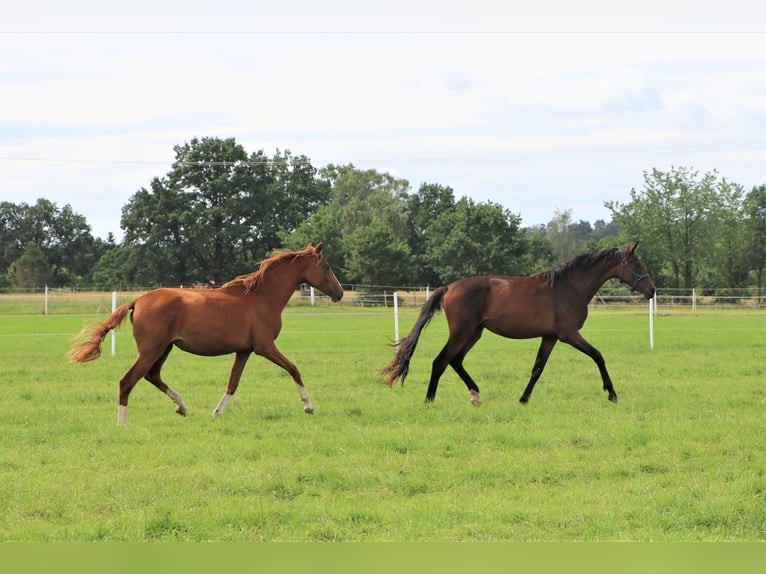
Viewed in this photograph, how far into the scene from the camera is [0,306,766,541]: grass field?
16.8 ft

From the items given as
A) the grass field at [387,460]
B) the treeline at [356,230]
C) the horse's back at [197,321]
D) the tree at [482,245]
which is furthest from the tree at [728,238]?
the horse's back at [197,321]

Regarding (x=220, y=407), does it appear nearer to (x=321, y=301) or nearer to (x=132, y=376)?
(x=132, y=376)

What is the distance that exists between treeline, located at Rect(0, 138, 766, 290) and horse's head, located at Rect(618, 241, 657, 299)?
1708 inches

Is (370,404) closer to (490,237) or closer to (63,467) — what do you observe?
(63,467)

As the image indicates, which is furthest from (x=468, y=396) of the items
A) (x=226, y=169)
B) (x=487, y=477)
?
(x=226, y=169)

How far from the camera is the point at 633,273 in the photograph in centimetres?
1091

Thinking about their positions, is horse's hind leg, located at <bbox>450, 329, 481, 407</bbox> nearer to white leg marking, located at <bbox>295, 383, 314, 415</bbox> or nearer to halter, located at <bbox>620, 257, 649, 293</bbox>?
white leg marking, located at <bbox>295, 383, 314, 415</bbox>

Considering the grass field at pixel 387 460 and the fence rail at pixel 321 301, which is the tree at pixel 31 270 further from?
the grass field at pixel 387 460

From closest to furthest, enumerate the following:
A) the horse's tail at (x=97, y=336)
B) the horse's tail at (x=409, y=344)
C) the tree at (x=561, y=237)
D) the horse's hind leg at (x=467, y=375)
→ the horse's tail at (x=97, y=336) → the horse's hind leg at (x=467, y=375) → the horse's tail at (x=409, y=344) → the tree at (x=561, y=237)

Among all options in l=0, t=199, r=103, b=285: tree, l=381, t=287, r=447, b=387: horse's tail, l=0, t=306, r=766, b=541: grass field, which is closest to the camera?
l=0, t=306, r=766, b=541: grass field

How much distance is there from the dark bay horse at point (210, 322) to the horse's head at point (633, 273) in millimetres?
3859

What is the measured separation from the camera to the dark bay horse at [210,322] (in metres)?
8.56

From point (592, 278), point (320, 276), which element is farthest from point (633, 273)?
point (320, 276)

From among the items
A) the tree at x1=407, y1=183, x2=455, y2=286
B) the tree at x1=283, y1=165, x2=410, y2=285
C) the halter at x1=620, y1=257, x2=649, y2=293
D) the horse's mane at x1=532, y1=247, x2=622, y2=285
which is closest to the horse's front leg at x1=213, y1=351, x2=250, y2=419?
the horse's mane at x1=532, y1=247, x2=622, y2=285
